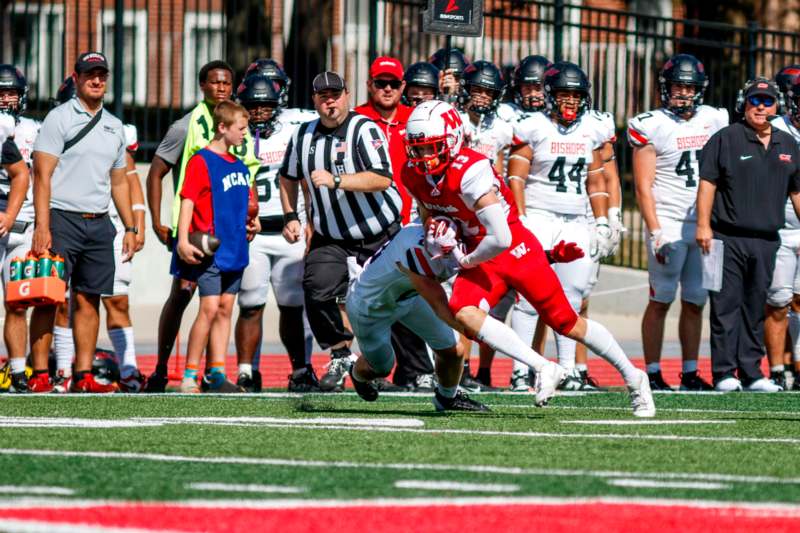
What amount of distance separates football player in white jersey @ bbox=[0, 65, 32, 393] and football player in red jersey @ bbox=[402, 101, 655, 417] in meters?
2.91

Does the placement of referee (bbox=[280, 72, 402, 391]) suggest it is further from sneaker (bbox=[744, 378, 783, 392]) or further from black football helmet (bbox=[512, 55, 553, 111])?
sneaker (bbox=[744, 378, 783, 392])

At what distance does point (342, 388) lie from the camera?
10430mm

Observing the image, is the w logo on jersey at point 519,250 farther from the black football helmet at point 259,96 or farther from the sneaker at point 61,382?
the sneaker at point 61,382

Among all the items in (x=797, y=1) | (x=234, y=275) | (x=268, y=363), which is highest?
(x=797, y=1)

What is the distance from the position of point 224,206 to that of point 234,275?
45 cm

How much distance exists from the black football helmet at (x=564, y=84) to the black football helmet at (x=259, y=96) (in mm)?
1793

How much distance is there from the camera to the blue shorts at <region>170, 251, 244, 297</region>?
10281mm

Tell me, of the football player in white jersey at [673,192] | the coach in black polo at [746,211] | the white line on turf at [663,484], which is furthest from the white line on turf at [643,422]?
the football player in white jersey at [673,192]

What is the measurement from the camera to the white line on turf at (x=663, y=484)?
5.60 m

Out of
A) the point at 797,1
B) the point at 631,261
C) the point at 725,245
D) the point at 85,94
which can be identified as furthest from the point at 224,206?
the point at 797,1

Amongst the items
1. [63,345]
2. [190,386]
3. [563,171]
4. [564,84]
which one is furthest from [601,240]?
[63,345]

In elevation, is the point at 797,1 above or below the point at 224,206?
above

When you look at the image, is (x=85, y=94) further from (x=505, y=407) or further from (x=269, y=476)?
(x=269, y=476)

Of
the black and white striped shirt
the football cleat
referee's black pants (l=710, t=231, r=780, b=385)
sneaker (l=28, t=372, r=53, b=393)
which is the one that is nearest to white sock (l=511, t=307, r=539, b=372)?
referee's black pants (l=710, t=231, r=780, b=385)
